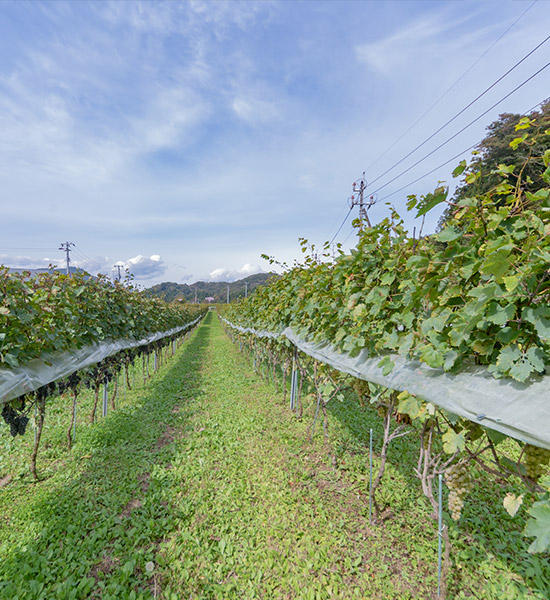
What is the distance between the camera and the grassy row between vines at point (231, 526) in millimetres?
2436

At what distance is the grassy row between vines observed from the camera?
95.9 inches

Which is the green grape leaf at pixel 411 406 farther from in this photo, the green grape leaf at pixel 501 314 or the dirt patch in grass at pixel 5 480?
the dirt patch in grass at pixel 5 480

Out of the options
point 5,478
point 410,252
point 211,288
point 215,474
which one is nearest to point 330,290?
point 410,252

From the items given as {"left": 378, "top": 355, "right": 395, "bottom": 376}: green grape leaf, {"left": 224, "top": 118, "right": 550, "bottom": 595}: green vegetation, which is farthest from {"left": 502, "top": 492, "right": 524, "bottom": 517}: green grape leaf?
{"left": 378, "top": 355, "right": 395, "bottom": 376}: green grape leaf

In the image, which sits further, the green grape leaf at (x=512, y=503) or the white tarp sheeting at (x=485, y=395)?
the green grape leaf at (x=512, y=503)

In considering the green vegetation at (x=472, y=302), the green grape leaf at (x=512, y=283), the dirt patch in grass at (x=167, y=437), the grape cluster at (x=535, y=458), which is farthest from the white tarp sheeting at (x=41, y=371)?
the grape cluster at (x=535, y=458)

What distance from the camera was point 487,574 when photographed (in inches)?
98.9

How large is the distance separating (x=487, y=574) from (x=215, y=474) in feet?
9.47

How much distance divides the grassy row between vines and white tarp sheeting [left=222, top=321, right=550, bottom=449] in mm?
1707

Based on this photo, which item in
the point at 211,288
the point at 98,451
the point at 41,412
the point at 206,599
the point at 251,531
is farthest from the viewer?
the point at 211,288

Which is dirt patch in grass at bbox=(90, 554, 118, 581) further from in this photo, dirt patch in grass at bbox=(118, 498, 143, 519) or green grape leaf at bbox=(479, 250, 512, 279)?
green grape leaf at bbox=(479, 250, 512, 279)

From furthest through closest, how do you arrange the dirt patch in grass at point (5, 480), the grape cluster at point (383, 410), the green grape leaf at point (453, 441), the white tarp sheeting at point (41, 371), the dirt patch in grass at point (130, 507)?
the dirt patch in grass at point (5, 480)
the dirt patch in grass at point (130, 507)
the grape cluster at point (383, 410)
the white tarp sheeting at point (41, 371)
the green grape leaf at point (453, 441)

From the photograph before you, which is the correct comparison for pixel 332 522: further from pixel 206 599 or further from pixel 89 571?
pixel 89 571

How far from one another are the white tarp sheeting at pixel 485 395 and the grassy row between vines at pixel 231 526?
171 centimetres
